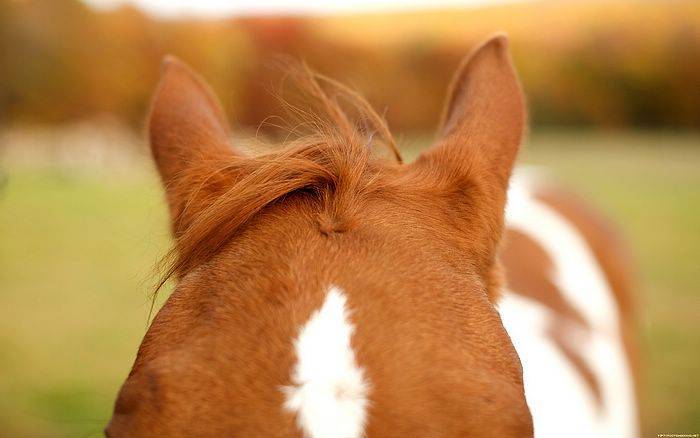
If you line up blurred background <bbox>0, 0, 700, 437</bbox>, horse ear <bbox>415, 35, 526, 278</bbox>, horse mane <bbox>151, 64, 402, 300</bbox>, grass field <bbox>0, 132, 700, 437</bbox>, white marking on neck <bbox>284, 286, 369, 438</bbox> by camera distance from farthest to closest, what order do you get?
blurred background <bbox>0, 0, 700, 437</bbox> < grass field <bbox>0, 132, 700, 437</bbox> < horse ear <bbox>415, 35, 526, 278</bbox> < horse mane <bbox>151, 64, 402, 300</bbox> < white marking on neck <bbox>284, 286, 369, 438</bbox>

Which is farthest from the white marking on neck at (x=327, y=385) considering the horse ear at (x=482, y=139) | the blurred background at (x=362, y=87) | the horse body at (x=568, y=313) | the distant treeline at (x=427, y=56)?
the distant treeline at (x=427, y=56)

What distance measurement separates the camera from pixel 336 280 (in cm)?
142

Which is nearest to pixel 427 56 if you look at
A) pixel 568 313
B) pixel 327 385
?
pixel 568 313

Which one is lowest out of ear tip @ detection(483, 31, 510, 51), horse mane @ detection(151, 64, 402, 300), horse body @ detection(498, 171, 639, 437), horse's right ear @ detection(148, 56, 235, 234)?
horse body @ detection(498, 171, 639, 437)

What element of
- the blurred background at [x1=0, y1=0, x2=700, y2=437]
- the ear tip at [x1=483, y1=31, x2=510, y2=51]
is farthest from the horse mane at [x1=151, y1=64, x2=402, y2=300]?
the blurred background at [x1=0, y1=0, x2=700, y2=437]

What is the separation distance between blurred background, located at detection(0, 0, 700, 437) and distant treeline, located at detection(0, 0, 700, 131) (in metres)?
0.10

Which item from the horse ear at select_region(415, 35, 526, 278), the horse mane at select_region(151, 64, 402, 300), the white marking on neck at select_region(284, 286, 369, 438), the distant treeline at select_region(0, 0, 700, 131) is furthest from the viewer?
the distant treeline at select_region(0, 0, 700, 131)

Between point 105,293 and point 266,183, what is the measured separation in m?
9.56

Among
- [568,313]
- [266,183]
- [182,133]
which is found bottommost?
[568,313]

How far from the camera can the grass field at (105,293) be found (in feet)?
20.7

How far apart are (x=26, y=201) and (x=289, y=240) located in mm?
19424

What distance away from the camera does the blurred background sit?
11633 millimetres

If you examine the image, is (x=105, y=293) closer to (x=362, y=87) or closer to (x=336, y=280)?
(x=362, y=87)

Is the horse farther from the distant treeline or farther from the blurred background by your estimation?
→ the distant treeline
